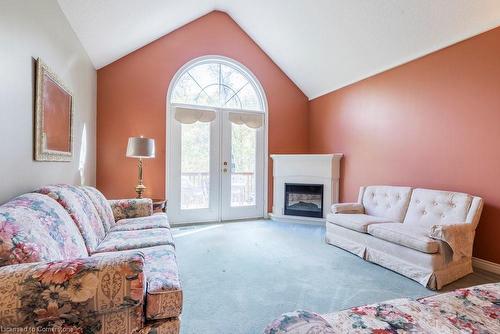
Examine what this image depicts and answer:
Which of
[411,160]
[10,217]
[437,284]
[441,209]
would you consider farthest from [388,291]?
[10,217]

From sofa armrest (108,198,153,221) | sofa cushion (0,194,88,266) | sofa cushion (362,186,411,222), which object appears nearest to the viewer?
sofa cushion (0,194,88,266)

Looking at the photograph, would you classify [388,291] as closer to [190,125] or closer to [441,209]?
[441,209]

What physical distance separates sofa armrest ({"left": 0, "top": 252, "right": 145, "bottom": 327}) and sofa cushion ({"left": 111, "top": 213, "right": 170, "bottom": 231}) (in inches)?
56.8

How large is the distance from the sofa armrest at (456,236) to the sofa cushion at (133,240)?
7.53 feet

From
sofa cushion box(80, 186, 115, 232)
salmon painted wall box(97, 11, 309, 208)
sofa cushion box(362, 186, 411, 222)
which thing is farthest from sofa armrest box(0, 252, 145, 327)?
salmon painted wall box(97, 11, 309, 208)

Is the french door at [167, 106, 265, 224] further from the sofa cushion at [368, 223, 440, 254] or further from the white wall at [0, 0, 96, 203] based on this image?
the sofa cushion at [368, 223, 440, 254]

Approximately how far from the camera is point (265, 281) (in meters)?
2.37

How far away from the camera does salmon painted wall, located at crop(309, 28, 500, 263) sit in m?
2.65

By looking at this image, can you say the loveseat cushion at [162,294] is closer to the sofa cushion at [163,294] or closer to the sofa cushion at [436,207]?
the sofa cushion at [163,294]

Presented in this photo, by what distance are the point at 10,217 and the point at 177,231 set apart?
295 centimetres

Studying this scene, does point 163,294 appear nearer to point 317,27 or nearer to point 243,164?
point 243,164

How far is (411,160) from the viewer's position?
338 centimetres

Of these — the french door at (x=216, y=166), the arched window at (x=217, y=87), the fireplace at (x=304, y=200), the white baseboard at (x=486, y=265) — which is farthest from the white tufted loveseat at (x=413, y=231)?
the arched window at (x=217, y=87)

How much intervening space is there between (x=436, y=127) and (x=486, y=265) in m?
1.54
